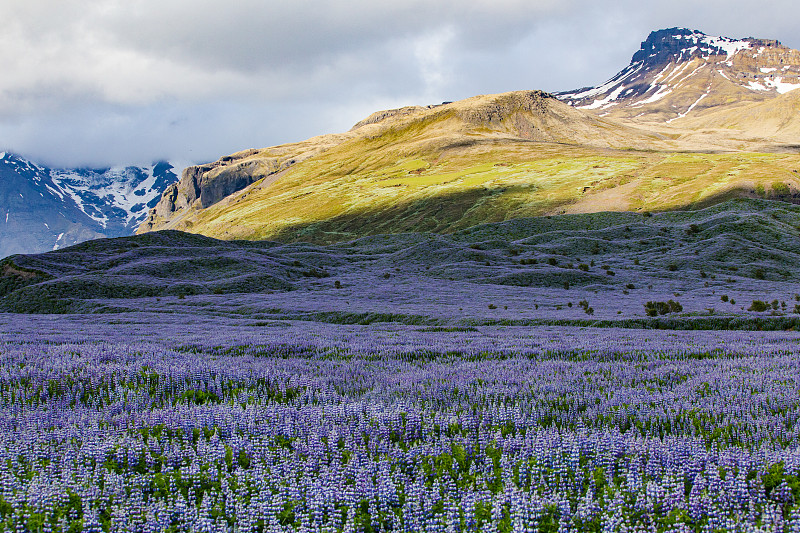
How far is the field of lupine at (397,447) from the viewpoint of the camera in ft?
16.4

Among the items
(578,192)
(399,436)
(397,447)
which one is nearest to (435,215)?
(578,192)

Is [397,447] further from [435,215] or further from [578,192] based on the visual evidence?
[435,215]

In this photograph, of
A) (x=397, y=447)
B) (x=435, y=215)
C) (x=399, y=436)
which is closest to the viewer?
(x=397, y=447)

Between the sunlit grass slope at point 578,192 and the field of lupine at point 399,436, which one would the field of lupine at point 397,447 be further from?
the sunlit grass slope at point 578,192

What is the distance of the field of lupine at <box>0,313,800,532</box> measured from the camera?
5000 millimetres

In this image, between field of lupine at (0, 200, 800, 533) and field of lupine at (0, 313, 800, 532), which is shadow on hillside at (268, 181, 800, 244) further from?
field of lupine at (0, 313, 800, 532)

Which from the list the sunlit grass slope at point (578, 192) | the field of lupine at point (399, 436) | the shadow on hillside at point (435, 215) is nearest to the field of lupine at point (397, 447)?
the field of lupine at point (399, 436)

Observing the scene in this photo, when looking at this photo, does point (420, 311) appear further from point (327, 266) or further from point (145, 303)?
point (327, 266)

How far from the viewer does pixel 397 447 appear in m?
6.79

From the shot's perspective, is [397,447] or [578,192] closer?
[397,447]

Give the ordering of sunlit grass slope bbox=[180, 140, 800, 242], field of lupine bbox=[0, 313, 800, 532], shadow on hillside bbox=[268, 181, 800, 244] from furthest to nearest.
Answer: shadow on hillside bbox=[268, 181, 800, 244] → sunlit grass slope bbox=[180, 140, 800, 242] → field of lupine bbox=[0, 313, 800, 532]

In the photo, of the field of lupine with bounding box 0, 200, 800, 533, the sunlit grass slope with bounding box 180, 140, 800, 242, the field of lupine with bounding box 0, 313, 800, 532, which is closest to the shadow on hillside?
the sunlit grass slope with bounding box 180, 140, 800, 242

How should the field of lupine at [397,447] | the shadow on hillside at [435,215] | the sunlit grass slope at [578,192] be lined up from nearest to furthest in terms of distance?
the field of lupine at [397,447], the sunlit grass slope at [578,192], the shadow on hillside at [435,215]

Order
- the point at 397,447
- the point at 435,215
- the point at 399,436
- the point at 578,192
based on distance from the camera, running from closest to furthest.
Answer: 1. the point at 397,447
2. the point at 399,436
3. the point at 578,192
4. the point at 435,215
